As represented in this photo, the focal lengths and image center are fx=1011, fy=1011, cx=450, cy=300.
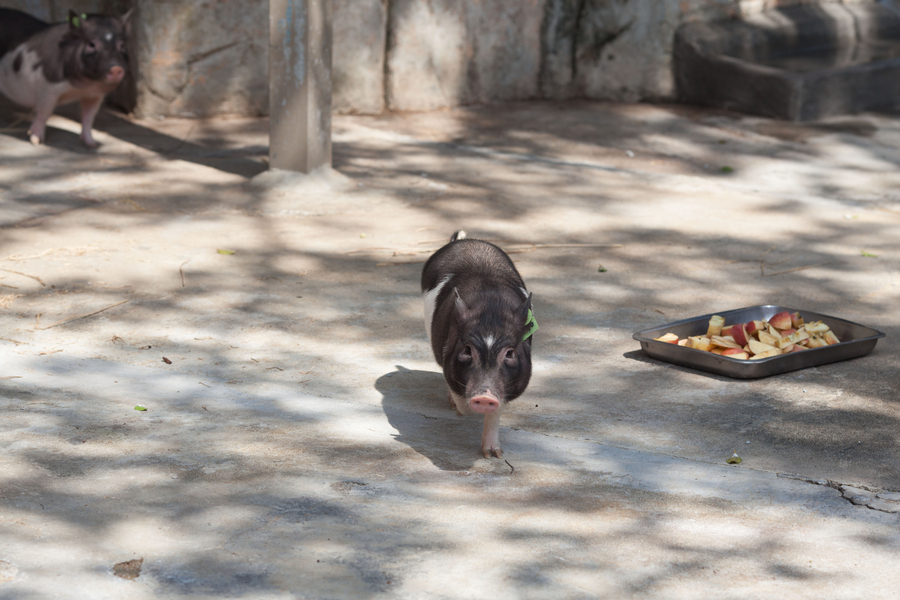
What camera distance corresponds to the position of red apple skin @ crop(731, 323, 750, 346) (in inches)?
185

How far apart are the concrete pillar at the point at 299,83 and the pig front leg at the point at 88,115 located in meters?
1.84

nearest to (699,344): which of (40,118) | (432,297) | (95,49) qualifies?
(432,297)

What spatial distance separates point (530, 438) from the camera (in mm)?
3975

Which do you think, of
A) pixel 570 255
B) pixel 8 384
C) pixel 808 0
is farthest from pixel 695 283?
pixel 808 0

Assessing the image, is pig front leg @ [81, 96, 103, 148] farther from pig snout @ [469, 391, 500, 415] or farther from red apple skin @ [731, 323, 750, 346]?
pig snout @ [469, 391, 500, 415]

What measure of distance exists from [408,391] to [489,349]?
1.01 metres

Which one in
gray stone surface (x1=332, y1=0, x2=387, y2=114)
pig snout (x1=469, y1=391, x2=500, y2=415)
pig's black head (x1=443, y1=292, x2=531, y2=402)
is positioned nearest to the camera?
pig snout (x1=469, y1=391, x2=500, y2=415)

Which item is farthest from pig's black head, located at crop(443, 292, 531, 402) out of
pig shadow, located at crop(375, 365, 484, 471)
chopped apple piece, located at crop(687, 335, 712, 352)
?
chopped apple piece, located at crop(687, 335, 712, 352)

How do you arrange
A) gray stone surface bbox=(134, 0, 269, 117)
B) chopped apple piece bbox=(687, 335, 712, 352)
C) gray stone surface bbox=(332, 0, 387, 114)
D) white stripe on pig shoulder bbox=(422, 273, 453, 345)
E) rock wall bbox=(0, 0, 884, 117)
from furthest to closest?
1. gray stone surface bbox=(332, 0, 387, 114)
2. rock wall bbox=(0, 0, 884, 117)
3. gray stone surface bbox=(134, 0, 269, 117)
4. chopped apple piece bbox=(687, 335, 712, 352)
5. white stripe on pig shoulder bbox=(422, 273, 453, 345)

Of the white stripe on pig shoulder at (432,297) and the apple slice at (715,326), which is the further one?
the apple slice at (715,326)

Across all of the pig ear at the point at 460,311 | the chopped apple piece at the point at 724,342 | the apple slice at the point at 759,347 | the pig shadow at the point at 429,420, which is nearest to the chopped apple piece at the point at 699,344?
the chopped apple piece at the point at 724,342

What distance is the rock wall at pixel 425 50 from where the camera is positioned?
9.41 m

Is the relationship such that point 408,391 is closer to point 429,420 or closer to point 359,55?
point 429,420

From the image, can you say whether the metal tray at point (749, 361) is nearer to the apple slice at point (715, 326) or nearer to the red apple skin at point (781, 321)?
the apple slice at point (715, 326)
